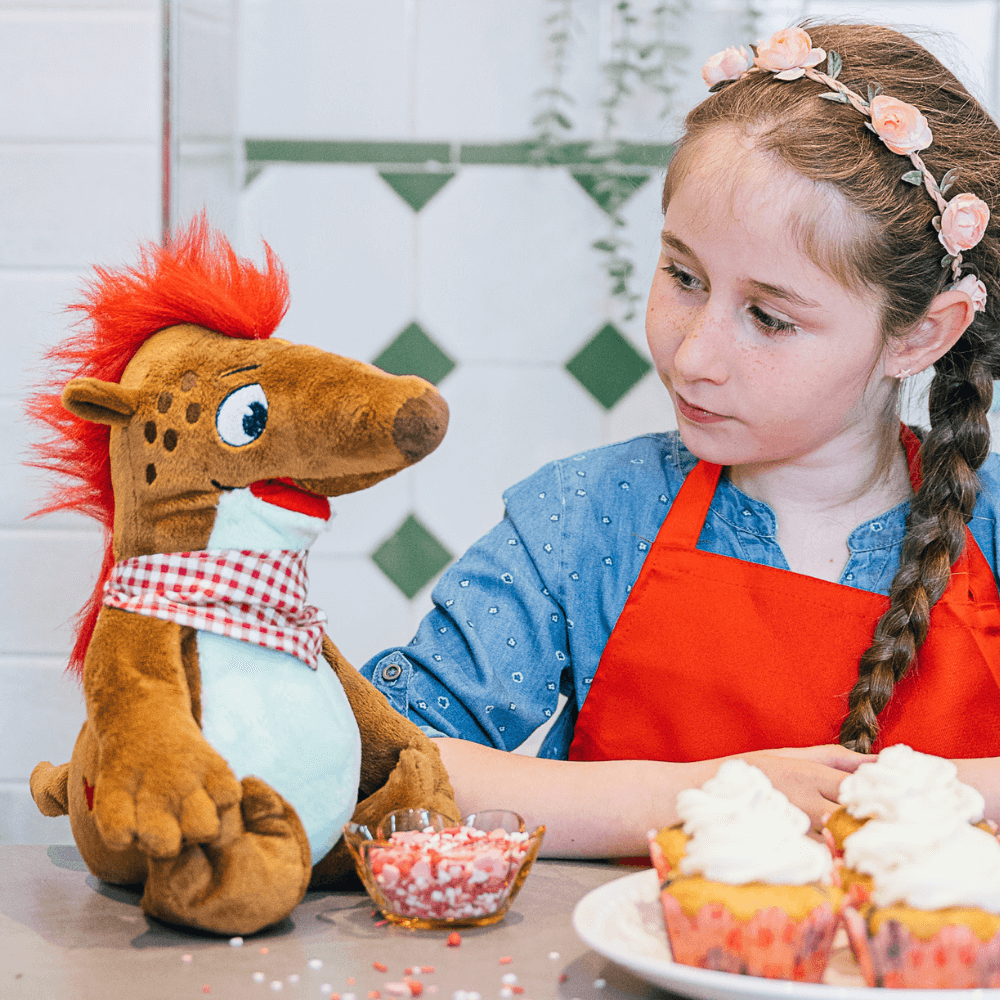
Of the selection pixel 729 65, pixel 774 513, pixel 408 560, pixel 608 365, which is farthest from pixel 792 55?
pixel 408 560

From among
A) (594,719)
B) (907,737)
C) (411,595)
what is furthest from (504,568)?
(411,595)

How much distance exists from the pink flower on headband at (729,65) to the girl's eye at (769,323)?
262 millimetres

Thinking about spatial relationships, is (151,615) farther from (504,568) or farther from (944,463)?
(944,463)

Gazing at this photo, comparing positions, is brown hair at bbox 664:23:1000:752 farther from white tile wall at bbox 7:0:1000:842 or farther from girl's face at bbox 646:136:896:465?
white tile wall at bbox 7:0:1000:842

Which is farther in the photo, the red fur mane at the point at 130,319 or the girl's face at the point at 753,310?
the girl's face at the point at 753,310

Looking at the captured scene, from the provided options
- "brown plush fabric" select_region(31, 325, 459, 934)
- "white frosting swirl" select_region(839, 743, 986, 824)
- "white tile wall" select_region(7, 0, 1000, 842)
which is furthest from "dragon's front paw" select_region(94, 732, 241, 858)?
"white tile wall" select_region(7, 0, 1000, 842)

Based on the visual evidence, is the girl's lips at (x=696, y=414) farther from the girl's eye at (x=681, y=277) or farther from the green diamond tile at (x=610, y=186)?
the green diamond tile at (x=610, y=186)

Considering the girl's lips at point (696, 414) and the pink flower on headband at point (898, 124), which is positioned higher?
the pink flower on headband at point (898, 124)

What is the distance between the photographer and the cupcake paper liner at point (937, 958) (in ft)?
1.69

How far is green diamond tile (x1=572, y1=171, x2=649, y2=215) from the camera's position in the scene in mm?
1656

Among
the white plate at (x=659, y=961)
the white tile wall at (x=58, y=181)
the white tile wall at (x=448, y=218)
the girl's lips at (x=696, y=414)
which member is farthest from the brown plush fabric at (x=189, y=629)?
the white tile wall at (x=448, y=218)

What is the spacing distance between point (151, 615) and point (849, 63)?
76cm

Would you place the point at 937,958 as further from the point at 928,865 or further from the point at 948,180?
the point at 948,180

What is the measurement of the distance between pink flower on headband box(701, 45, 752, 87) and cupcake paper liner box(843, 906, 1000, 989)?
0.77 m
